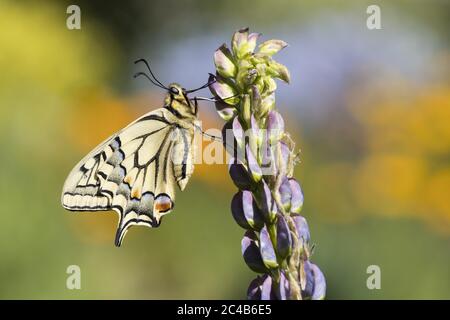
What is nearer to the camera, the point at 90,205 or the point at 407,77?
the point at 90,205

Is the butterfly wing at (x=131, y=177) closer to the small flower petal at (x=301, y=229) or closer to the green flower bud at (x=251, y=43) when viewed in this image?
the green flower bud at (x=251, y=43)

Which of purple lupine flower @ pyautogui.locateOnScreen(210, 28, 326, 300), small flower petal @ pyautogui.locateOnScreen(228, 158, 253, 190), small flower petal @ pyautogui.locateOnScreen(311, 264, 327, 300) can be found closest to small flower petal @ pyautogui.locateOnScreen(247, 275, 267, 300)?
purple lupine flower @ pyautogui.locateOnScreen(210, 28, 326, 300)

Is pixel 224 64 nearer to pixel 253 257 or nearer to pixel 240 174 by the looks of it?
pixel 240 174

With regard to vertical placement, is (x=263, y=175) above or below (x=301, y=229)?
above

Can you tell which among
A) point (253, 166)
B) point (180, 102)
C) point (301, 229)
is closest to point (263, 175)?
point (253, 166)

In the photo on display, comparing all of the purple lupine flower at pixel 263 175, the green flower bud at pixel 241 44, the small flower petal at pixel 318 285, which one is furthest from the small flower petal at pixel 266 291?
the green flower bud at pixel 241 44

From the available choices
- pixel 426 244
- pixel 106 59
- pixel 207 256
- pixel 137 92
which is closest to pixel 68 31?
pixel 106 59

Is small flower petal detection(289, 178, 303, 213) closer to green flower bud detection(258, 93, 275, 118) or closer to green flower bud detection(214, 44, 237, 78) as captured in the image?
green flower bud detection(258, 93, 275, 118)

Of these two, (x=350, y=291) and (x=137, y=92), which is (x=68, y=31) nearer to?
(x=137, y=92)
